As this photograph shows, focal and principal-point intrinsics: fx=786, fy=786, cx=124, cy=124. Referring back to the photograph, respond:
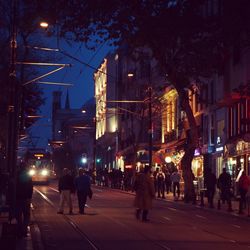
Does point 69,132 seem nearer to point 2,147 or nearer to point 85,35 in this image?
point 2,147

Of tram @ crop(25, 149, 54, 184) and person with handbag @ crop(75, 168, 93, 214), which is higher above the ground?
tram @ crop(25, 149, 54, 184)

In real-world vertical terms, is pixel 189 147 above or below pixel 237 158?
above

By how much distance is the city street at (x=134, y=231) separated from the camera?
18.3m

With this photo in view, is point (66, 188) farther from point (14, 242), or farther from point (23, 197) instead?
point (14, 242)

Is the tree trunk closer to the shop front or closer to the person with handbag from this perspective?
the shop front

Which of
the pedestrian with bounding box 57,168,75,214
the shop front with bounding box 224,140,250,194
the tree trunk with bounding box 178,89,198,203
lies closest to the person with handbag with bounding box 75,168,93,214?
the pedestrian with bounding box 57,168,75,214

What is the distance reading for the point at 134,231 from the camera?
22125 millimetres

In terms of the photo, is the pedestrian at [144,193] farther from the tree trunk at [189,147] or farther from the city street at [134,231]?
the tree trunk at [189,147]

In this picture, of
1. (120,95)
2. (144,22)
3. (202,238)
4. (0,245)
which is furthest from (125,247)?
(120,95)

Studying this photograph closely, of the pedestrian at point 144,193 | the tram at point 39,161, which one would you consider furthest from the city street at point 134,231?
the tram at point 39,161

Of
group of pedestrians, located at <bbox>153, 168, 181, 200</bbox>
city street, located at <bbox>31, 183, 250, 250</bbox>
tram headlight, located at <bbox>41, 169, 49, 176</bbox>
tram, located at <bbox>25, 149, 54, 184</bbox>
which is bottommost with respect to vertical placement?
city street, located at <bbox>31, 183, 250, 250</bbox>

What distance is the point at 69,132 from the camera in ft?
496

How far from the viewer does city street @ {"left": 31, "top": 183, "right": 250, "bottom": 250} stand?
60.0 feet

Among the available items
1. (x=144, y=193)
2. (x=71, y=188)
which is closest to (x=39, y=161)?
(x=71, y=188)
